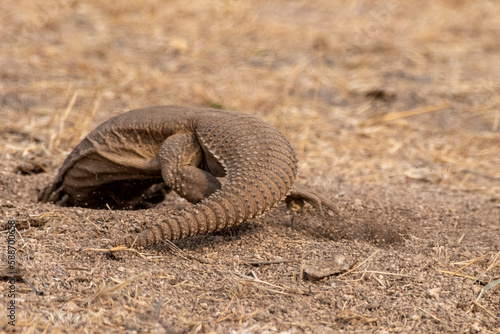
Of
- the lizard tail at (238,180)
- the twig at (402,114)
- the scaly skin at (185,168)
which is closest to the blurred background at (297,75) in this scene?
the twig at (402,114)

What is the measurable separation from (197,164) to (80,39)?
5.95m

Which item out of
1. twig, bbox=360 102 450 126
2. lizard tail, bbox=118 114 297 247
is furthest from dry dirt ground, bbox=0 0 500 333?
lizard tail, bbox=118 114 297 247

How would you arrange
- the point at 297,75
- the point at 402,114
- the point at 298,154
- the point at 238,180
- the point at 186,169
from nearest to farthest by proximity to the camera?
the point at 238,180 < the point at 186,169 < the point at 298,154 < the point at 402,114 < the point at 297,75

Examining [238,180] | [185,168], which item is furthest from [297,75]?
[238,180]

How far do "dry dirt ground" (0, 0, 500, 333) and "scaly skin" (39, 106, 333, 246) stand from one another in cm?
25

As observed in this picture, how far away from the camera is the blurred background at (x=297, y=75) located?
6.57m

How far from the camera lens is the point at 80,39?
30.7ft

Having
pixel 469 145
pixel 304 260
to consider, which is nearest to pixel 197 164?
pixel 304 260

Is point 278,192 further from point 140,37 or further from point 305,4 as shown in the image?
point 305,4

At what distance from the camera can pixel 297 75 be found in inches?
348

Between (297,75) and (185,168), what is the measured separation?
5167mm

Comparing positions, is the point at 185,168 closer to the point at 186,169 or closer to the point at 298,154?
the point at 186,169

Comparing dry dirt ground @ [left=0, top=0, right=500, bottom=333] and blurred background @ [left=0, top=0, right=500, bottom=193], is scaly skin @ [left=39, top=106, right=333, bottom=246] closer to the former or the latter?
dry dirt ground @ [left=0, top=0, right=500, bottom=333]

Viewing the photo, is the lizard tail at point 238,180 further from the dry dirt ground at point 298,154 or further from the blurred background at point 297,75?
the blurred background at point 297,75
